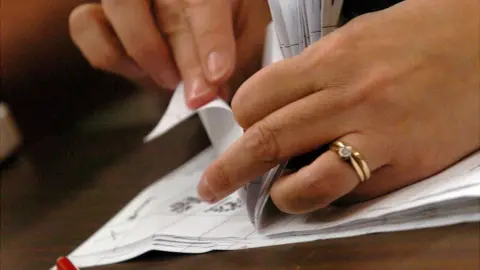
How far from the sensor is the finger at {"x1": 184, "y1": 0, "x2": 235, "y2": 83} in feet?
1.69

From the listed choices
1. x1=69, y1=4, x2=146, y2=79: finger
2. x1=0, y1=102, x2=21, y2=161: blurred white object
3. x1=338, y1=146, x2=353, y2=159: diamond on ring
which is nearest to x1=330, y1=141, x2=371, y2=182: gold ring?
x1=338, y1=146, x2=353, y2=159: diamond on ring

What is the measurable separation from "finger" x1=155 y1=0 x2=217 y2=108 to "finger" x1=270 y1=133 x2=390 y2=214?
0.57 feet

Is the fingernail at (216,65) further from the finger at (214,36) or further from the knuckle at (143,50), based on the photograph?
the knuckle at (143,50)

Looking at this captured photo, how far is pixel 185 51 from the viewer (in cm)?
57

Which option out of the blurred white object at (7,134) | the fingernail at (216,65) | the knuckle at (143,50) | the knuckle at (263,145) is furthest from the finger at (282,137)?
the blurred white object at (7,134)

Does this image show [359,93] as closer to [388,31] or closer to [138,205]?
[388,31]

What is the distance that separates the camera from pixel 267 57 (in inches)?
21.8

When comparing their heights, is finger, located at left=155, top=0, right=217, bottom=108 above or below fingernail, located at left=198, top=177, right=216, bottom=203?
above

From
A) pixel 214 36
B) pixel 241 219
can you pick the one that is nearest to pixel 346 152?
pixel 241 219

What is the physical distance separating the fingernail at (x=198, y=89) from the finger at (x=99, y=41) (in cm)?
16

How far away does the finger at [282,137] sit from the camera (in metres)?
0.38

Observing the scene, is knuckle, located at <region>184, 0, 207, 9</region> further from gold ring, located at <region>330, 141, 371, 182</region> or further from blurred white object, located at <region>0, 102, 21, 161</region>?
blurred white object, located at <region>0, 102, 21, 161</region>

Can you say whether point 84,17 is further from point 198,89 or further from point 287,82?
point 287,82

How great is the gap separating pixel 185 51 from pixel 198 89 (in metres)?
0.06
